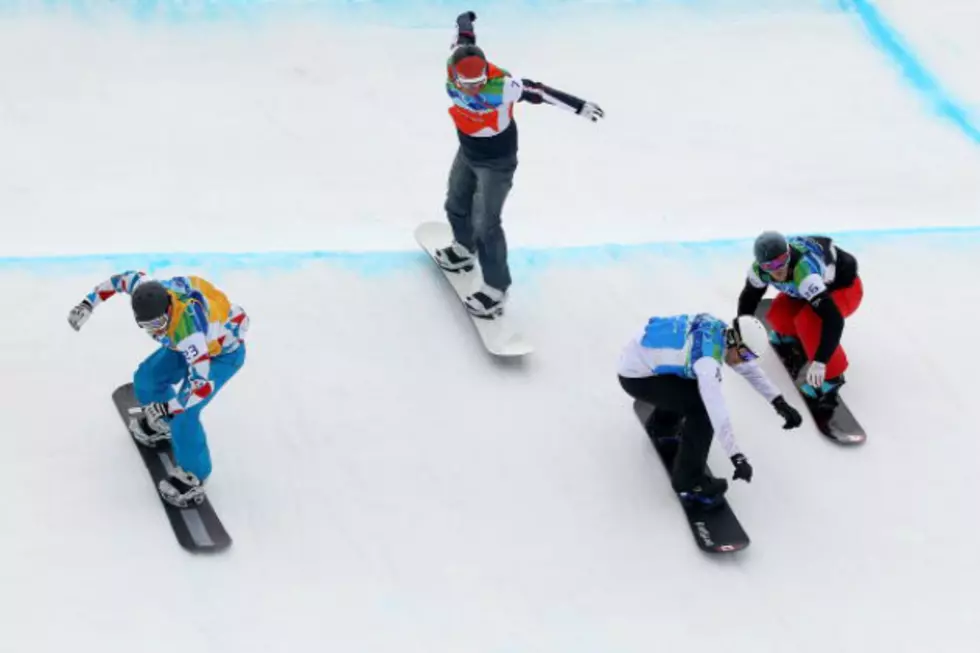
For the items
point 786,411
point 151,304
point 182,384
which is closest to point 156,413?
point 182,384

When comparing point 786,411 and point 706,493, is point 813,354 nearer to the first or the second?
point 786,411

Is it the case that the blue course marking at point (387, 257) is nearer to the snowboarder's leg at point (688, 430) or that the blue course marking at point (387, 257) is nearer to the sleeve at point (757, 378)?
the snowboarder's leg at point (688, 430)

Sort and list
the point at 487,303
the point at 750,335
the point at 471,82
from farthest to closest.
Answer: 1. the point at 487,303
2. the point at 471,82
3. the point at 750,335

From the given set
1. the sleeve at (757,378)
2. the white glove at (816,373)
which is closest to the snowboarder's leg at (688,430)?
the sleeve at (757,378)

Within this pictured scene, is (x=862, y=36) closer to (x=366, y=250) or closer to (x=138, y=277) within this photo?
(x=366, y=250)

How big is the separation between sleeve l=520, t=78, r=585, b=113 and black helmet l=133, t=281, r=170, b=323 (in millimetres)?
2082

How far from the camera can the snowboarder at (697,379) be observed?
5020 mm

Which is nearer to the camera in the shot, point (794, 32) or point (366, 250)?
point (366, 250)

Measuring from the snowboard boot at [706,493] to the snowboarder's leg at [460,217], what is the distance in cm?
171

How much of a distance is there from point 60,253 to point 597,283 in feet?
9.26

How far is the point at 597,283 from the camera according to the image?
6582 millimetres

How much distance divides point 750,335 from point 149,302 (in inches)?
90.8

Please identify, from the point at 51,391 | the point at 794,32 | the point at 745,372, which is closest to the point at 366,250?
the point at 51,391

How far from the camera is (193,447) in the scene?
503 cm
